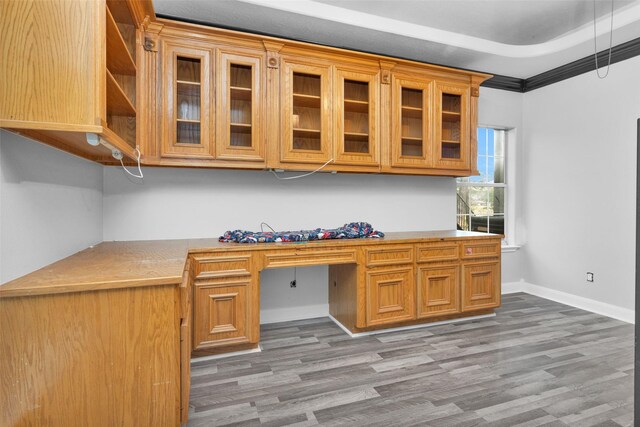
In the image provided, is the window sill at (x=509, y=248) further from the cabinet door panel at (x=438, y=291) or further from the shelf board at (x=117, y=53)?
the shelf board at (x=117, y=53)

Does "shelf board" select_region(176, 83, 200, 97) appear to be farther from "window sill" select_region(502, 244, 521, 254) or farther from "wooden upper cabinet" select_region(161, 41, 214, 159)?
"window sill" select_region(502, 244, 521, 254)

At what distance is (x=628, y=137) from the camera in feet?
10.7

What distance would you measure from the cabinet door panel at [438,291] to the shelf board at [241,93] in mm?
2121

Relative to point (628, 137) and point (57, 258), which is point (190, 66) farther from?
point (628, 137)

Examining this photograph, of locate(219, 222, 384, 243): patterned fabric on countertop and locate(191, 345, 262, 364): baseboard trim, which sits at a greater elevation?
locate(219, 222, 384, 243): patterned fabric on countertop

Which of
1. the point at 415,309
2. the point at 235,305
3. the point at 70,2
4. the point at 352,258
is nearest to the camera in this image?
the point at 70,2

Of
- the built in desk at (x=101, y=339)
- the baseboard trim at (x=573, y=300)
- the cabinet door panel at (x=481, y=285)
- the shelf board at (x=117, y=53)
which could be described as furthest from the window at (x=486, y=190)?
the shelf board at (x=117, y=53)

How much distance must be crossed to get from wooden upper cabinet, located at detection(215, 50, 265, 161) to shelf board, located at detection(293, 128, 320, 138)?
33cm

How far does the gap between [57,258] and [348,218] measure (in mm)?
2405

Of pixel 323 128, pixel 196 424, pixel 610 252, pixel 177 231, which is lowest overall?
pixel 196 424

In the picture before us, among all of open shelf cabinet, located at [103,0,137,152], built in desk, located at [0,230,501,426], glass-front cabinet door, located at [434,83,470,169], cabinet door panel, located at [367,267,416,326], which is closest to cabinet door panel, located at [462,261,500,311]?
cabinet door panel, located at [367,267,416,326]

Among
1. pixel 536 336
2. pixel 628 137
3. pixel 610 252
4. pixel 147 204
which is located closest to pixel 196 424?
pixel 147 204

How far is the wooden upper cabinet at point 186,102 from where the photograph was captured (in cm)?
251

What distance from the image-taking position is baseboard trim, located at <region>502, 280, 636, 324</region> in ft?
10.8
